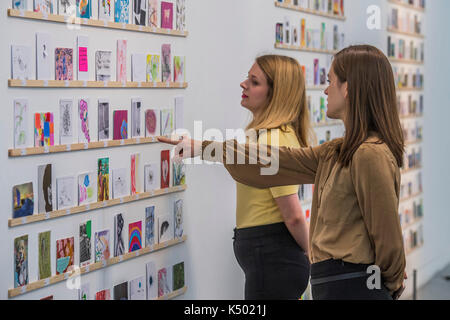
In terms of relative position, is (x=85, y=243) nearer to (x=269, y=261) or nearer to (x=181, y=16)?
(x=269, y=261)

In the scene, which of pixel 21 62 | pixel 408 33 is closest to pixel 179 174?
pixel 21 62

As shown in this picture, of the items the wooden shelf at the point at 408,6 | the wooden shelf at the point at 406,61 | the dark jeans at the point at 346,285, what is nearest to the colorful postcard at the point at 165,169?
the dark jeans at the point at 346,285

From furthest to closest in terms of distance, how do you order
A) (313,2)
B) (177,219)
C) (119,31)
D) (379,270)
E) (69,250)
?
(313,2) → (177,219) → (119,31) → (69,250) → (379,270)

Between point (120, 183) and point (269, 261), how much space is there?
0.78 metres

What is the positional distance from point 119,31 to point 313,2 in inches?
77.8

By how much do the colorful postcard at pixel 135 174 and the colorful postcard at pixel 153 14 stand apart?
25.0 inches

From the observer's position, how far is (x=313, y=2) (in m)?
4.50

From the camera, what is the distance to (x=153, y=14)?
3123mm

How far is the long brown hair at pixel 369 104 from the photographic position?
87.7 inches

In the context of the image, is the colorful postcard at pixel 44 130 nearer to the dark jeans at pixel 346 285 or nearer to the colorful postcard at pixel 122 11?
the colorful postcard at pixel 122 11

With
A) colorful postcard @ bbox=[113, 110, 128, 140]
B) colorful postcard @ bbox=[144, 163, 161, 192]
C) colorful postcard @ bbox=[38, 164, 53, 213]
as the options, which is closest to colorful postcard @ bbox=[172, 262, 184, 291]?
colorful postcard @ bbox=[144, 163, 161, 192]

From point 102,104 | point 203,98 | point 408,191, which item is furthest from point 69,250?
point 408,191

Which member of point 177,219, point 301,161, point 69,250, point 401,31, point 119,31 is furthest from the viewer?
point 401,31

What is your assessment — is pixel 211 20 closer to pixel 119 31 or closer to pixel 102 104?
pixel 119 31
